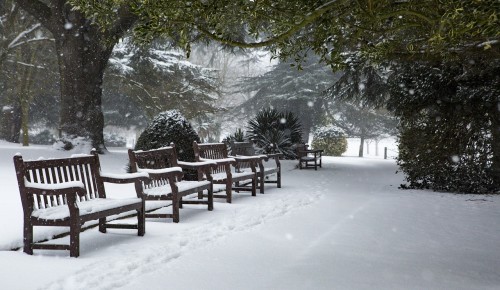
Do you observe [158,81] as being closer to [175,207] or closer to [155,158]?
[155,158]

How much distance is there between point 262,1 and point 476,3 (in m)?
1.90

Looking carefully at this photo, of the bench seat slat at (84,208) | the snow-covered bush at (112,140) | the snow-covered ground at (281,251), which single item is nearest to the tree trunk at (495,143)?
the snow-covered ground at (281,251)

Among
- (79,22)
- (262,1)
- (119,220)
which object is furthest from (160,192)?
(79,22)

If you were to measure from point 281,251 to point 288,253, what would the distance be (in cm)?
10

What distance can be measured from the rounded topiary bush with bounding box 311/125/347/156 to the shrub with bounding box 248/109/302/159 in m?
11.5

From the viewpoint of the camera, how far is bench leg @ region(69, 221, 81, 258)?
15.4ft

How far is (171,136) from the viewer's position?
10.1m

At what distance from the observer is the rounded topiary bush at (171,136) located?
10125mm

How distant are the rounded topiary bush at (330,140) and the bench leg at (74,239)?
28.1m

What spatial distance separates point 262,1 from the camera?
14.8 ft

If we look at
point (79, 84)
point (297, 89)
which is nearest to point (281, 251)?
point (79, 84)

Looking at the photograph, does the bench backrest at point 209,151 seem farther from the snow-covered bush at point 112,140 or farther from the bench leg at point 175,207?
the snow-covered bush at point 112,140

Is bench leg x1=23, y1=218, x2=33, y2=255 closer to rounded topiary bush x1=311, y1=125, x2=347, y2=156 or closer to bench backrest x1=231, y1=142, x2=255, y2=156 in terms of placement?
bench backrest x1=231, y1=142, x2=255, y2=156

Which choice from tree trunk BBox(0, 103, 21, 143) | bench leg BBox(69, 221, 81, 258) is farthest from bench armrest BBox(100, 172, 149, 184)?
tree trunk BBox(0, 103, 21, 143)
